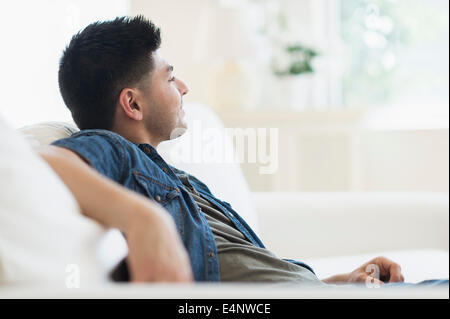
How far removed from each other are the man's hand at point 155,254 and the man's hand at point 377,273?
61 centimetres

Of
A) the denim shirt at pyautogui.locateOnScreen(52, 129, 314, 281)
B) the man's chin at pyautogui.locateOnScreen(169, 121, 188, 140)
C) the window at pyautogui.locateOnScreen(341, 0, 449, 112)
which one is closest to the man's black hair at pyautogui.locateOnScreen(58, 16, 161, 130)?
the man's chin at pyautogui.locateOnScreen(169, 121, 188, 140)

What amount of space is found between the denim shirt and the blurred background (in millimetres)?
1593

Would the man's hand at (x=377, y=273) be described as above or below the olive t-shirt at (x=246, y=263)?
below

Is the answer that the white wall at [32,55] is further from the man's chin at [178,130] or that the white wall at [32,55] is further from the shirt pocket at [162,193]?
the shirt pocket at [162,193]

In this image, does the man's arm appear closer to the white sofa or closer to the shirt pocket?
the shirt pocket

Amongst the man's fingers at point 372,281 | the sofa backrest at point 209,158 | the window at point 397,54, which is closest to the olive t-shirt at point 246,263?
the man's fingers at point 372,281

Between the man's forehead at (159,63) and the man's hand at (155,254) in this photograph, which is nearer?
the man's hand at (155,254)

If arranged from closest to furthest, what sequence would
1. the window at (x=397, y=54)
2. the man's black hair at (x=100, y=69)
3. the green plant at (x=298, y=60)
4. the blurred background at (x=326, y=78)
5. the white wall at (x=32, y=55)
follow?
the man's black hair at (x=100, y=69) → the white wall at (x=32, y=55) → the blurred background at (x=326, y=78) → the green plant at (x=298, y=60) → the window at (x=397, y=54)

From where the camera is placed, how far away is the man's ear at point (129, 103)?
3.84 ft

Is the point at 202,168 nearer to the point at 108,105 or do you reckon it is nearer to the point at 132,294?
the point at 108,105

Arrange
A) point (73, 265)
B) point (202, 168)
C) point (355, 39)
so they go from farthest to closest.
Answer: point (355, 39) → point (202, 168) → point (73, 265)

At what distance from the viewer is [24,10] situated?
1.54 meters

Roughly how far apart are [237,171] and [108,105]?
2.06 ft
